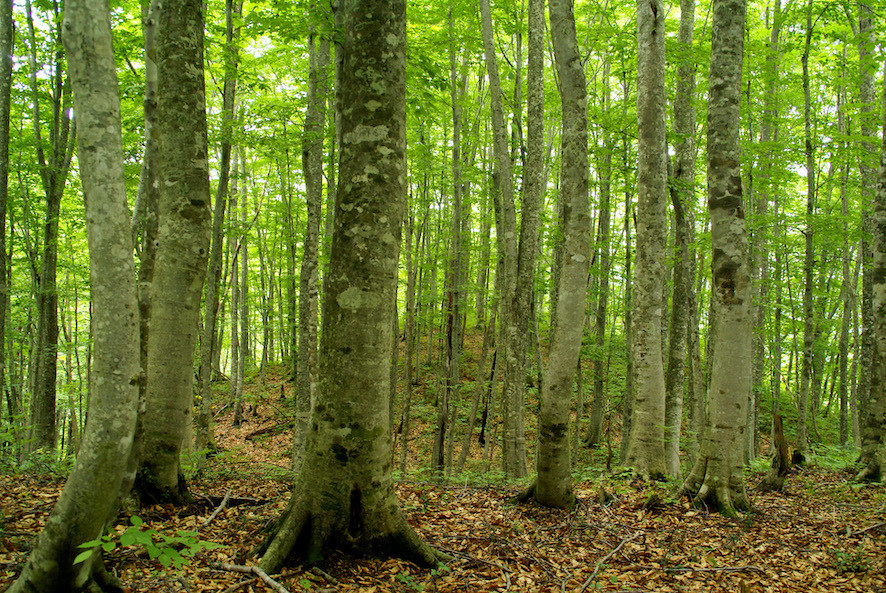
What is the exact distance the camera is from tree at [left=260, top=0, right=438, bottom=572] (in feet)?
11.6

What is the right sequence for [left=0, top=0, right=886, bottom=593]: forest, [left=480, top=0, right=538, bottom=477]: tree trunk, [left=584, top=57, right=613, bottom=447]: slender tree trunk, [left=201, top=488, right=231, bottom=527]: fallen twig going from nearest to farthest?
[left=0, top=0, right=886, bottom=593]: forest
[left=201, top=488, right=231, bottom=527]: fallen twig
[left=480, top=0, right=538, bottom=477]: tree trunk
[left=584, top=57, right=613, bottom=447]: slender tree trunk

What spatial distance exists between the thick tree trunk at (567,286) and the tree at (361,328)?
218 centimetres

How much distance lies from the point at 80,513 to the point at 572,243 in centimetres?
478

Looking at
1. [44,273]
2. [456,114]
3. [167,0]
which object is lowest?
[44,273]

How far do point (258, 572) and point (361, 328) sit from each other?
1760 millimetres

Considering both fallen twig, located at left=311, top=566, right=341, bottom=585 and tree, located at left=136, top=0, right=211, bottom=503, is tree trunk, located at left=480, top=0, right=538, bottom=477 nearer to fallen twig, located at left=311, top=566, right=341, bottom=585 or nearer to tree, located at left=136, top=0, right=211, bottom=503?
tree, located at left=136, top=0, right=211, bottom=503

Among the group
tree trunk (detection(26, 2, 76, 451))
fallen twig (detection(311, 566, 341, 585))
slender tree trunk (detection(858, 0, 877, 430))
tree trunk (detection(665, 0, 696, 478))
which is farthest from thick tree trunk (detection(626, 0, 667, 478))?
tree trunk (detection(26, 2, 76, 451))

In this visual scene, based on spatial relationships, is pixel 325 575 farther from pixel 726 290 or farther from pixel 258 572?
pixel 726 290

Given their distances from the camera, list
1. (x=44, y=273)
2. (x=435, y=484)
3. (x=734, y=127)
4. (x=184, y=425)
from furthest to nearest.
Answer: (x=44, y=273) < (x=435, y=484) < (x=734, y=127) < (x=184, y=425)

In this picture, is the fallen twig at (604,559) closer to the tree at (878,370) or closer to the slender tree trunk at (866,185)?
the tree at (878,370)

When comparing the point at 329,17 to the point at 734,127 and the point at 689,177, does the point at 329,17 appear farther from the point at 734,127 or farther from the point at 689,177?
the point at 689,177

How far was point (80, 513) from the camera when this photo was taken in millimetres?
2686

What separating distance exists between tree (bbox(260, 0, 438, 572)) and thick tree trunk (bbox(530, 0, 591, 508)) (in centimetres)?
218

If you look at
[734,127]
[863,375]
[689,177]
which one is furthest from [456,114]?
[863,375]
